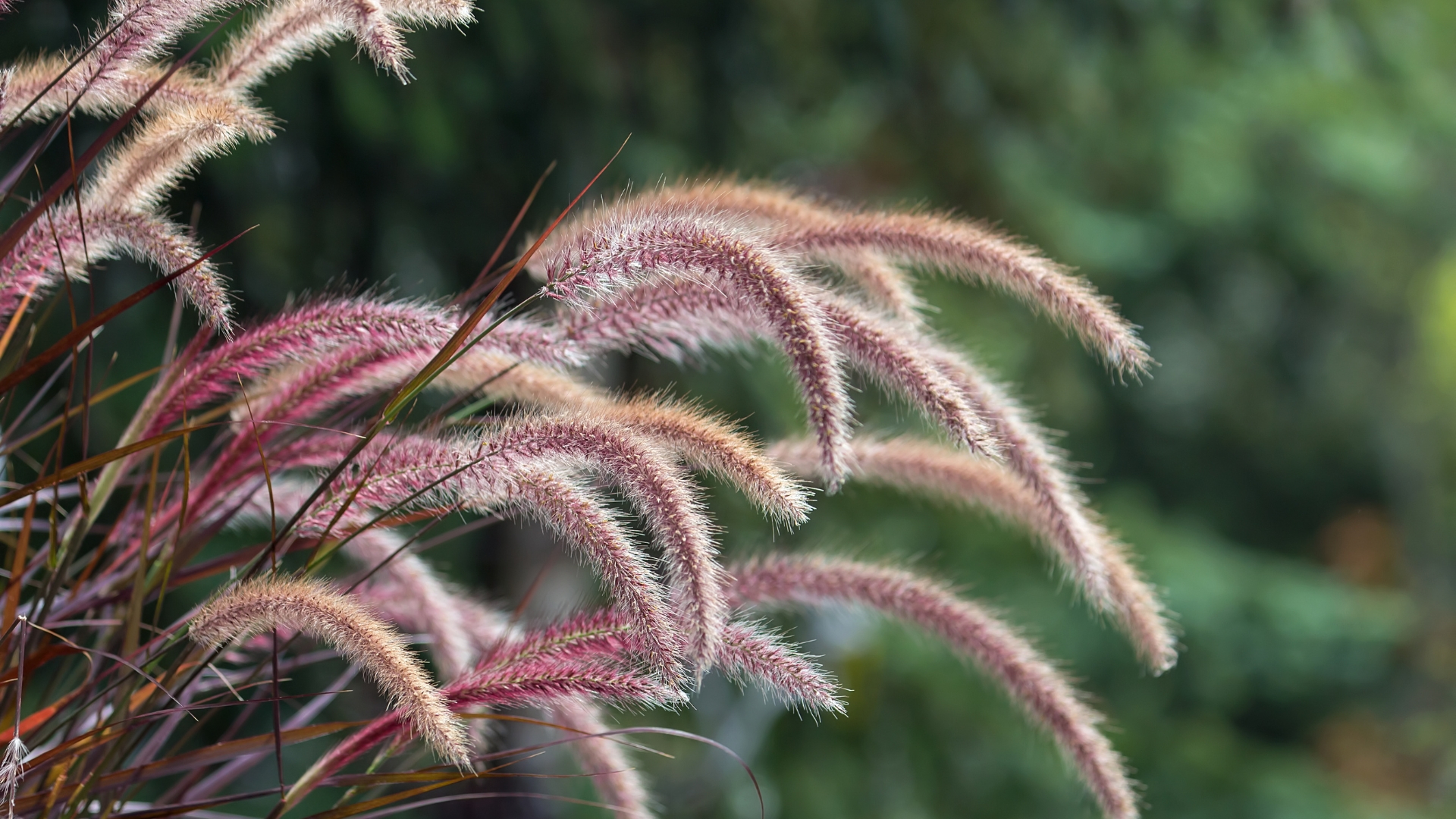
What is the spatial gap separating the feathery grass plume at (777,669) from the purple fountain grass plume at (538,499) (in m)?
0.05

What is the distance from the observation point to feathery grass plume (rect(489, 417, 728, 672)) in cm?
51

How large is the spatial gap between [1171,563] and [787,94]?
7.90 feet

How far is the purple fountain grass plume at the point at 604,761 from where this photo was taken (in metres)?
0.69

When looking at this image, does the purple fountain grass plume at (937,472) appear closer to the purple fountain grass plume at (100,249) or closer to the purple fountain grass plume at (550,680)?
the purple fountain grass plume at (550,680)

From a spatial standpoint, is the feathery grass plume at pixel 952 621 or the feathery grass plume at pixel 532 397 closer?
the feathery grass plume at pixel 532 397

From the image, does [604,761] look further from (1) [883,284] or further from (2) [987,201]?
(2) [987,201]

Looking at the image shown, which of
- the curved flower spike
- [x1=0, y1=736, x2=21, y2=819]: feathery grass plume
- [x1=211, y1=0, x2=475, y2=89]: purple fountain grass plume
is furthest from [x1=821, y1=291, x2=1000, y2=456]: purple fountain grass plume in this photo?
[x1=0, y1=736, x2=21, y2=819]: feathery grass plume

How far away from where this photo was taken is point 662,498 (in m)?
0.53

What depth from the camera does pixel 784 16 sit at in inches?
81.9

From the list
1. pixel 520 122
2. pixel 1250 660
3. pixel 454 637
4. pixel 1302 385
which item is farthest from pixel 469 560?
pixel 1302 385

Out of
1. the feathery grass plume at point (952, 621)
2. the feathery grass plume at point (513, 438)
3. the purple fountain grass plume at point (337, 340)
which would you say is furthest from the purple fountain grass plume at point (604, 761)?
the purple fountain grass plume at point (337, 340)

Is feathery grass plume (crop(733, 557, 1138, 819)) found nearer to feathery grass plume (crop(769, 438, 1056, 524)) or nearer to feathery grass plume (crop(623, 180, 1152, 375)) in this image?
feathery grass plume (crop(769, 438, 1056, 524))

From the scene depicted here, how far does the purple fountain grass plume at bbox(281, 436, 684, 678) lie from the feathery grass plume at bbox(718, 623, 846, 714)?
5cm

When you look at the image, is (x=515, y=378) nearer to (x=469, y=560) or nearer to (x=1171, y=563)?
(x=469, y=560)
